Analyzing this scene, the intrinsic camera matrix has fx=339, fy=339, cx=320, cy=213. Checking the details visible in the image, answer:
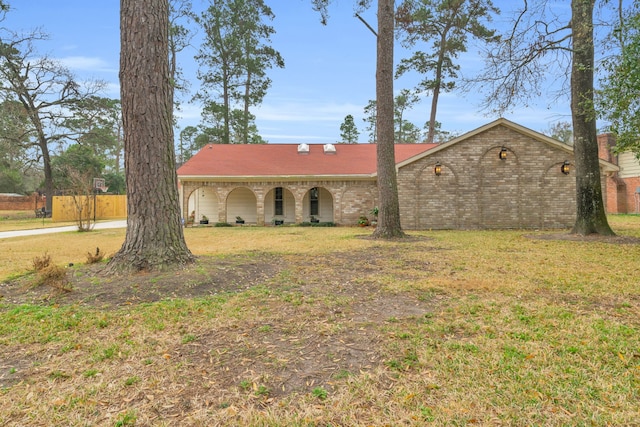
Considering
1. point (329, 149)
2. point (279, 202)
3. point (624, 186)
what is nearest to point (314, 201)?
point (279, 202)

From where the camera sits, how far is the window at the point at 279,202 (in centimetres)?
1919

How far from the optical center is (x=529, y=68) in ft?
32.2

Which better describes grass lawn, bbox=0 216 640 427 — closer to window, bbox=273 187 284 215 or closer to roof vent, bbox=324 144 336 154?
window, bbox=273 187 284 215

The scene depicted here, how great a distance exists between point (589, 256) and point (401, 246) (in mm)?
3931

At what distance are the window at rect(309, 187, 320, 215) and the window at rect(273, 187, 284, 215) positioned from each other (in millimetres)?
1589

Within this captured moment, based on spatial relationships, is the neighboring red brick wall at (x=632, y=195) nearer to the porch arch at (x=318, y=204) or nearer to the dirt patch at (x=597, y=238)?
the dirt patch at (x=597, y=238)

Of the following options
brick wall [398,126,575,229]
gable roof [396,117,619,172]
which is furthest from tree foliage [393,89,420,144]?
brick wall [398,126,575,229]

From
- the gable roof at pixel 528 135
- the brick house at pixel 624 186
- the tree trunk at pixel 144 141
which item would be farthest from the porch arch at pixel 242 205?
the brick house at pixel 624 186

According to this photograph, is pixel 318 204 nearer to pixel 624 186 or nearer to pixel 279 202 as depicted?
pixel 279 202

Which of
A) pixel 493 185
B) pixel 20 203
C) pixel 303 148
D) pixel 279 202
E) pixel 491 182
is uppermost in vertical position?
pixel 303 148

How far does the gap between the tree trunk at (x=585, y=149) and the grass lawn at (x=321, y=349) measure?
5.66 m

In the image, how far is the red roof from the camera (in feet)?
57.2

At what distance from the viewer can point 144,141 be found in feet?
16.1

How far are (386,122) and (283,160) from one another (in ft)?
31.5
